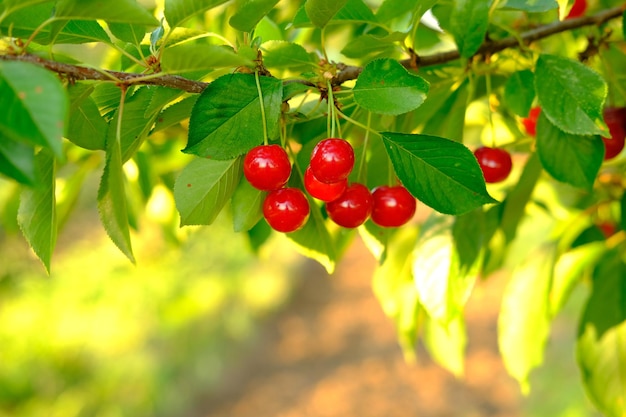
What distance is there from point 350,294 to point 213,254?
143cm

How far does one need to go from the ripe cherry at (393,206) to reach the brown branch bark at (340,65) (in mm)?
155

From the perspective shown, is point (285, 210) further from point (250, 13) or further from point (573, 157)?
point (573, 157)

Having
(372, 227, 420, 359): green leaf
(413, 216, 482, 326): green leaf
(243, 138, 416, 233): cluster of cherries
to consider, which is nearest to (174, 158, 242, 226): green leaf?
(243, 138, 416, 233): cluster of cherries

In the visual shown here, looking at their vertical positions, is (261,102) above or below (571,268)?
above

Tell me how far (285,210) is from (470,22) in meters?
0.33

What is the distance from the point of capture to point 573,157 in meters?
0.86

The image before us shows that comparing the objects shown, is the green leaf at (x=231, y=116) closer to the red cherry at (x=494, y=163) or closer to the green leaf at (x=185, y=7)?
the green leaf at (x=185, y=7)

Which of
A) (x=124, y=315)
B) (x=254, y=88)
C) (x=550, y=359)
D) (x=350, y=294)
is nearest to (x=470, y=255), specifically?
(x=254, y=88)

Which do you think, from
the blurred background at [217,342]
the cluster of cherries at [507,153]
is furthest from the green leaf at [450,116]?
the blurred background at [217,342]

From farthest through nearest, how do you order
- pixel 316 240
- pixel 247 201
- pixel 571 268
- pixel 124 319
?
pixel 124 319
pixel 571 268
pixel 316 240
pixel 247 201

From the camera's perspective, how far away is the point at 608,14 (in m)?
1.00

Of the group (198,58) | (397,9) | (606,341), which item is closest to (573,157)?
(397,9)

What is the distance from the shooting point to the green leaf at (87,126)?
Answer: 724 millimetres

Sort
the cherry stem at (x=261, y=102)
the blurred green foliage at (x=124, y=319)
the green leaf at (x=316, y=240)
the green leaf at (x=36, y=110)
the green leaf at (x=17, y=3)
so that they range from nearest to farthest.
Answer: the green leaf at (x=36, y=110) → the green leaf at (x=17, y=3) → the cherry stem at (x=261, y=102) → the green leaf at (x=316, y=240) → the blurred green foliage at (x=124, y=319)
